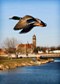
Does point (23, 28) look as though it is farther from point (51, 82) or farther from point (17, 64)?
point (17, 64)

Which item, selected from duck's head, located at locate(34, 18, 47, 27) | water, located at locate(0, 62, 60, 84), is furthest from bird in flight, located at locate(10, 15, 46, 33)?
water, located at locate(0, 62, 60, 84)

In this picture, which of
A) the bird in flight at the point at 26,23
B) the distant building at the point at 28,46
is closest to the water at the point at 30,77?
the distant building at the point at 28,46

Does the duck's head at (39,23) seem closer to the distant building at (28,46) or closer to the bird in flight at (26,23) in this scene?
the bird in flight at (26,23)

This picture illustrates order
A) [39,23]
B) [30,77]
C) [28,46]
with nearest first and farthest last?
[39,23] → [28,46] → [30,77]

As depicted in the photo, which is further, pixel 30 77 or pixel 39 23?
pixel 30 77

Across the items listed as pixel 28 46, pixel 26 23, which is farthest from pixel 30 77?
pixel 26 23

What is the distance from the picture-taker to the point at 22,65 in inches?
308

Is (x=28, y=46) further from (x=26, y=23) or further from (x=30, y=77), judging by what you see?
(x=26, y=23)

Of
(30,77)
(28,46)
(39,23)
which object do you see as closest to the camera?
(39,23)

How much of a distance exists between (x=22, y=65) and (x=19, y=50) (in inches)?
116

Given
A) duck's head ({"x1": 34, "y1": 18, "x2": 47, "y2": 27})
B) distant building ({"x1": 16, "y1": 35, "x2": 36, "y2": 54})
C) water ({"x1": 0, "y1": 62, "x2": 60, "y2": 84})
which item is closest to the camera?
duck's head ({"x1": 34, "y1": 18, "x2": 47, "y2": 27})

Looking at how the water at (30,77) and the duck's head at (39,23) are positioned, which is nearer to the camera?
the duck's head at (39,23)

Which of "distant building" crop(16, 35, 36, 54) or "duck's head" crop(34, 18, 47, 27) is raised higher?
"duck's head" crop(34, 18, 47, 27)

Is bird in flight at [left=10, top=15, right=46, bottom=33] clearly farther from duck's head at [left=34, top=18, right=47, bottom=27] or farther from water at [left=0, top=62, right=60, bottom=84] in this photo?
water at [left=0, top=62, right=60, bottom=84]
